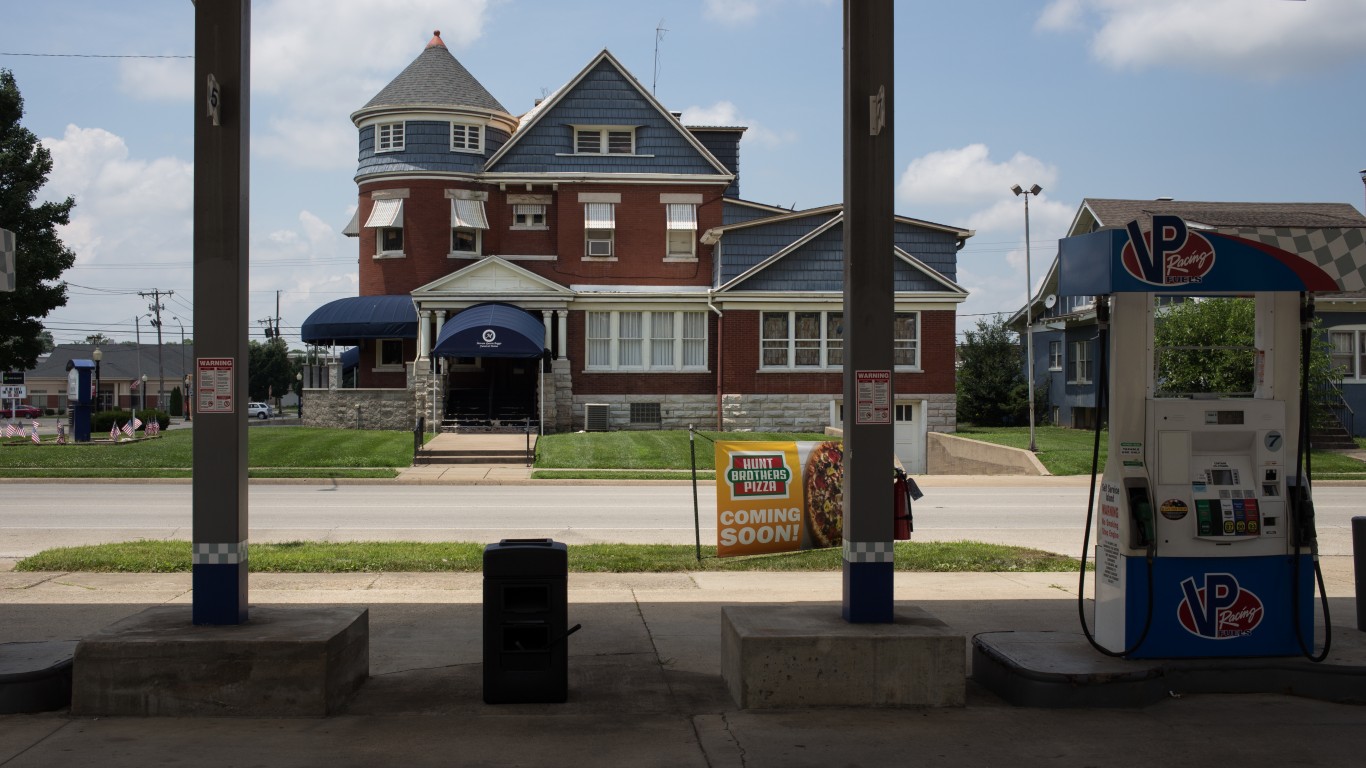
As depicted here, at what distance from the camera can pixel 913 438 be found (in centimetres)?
3741

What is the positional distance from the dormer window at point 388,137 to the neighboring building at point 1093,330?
2205 cm

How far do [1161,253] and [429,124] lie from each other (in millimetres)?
34897

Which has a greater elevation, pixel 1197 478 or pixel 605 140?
pixel 605 140

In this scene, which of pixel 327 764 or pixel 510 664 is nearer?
pixel 327 764

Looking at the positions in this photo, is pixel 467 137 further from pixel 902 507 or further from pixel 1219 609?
pixel 1219 609

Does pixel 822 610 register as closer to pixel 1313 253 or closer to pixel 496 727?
pixel 496 727

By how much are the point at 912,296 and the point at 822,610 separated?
29849mm

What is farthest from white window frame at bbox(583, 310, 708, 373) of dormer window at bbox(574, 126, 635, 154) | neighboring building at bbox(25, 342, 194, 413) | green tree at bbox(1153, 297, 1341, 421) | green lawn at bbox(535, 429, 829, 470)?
neighboring building at bbox(25, 342, 194, 413)

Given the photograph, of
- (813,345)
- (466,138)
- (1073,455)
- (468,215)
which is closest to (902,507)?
(1073,455)

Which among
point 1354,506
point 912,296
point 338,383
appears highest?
point 912,296

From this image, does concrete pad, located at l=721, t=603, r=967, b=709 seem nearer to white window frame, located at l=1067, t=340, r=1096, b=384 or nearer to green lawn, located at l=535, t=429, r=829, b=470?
green lawn, located at l=535, t=429, r=829, b=470

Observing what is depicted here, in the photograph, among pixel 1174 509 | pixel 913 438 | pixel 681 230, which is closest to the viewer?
pixel 1174 509

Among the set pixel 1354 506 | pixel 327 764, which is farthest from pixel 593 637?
pixel 1354 506

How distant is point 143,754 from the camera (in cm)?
617
